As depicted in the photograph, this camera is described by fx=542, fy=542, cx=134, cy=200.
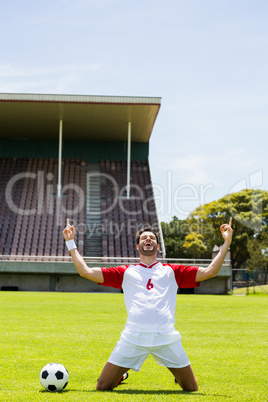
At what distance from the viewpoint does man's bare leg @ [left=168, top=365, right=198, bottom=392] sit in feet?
19.1

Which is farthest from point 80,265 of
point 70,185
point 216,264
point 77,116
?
point 70,185

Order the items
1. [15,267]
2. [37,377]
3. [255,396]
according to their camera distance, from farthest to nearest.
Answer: [15,267] < [37,377] < [255,396]

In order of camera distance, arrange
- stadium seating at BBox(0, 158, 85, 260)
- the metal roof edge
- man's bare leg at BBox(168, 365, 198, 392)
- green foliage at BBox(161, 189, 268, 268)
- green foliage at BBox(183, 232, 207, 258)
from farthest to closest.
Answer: green foliage at BBox(183, 232, 207, 258) < green foliage at BBox(161, 189, 268, 268) < stadium seating at BBox(0, 158, 85, 260) < the metal roof edge < man's bare leg at BBox(168, 365, 198, 392)

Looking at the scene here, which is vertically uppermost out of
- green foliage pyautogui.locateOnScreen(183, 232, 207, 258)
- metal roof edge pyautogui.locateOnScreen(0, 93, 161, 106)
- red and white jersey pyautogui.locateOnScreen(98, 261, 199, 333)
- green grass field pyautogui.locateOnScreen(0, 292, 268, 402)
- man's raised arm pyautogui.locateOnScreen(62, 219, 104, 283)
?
metal roof edge pyautogui.locateOnScreen(0, 93, 161, 106)

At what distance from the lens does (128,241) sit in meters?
33.8

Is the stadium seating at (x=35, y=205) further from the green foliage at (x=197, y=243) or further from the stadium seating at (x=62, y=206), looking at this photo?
the green foliage at (x=197, y=243)

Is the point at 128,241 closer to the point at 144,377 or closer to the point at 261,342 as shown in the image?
the point at 261,342

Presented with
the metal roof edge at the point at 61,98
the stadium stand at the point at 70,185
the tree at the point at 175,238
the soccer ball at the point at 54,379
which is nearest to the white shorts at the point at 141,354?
the soccer ball at the point at 54,379

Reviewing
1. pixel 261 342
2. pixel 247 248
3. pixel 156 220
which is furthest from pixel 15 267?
pixel 247 248

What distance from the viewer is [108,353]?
8398 mm

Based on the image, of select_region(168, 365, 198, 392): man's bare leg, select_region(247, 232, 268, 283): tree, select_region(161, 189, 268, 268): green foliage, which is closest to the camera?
select_region(168, 365, 198, 392): man's bare leg

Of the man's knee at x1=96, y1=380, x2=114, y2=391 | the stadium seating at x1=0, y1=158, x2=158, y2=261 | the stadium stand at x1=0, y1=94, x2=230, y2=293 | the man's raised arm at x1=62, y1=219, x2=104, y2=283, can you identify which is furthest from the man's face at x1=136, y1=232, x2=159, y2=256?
the stadium seating at x1=0, y1=158, x2=158, y2=261

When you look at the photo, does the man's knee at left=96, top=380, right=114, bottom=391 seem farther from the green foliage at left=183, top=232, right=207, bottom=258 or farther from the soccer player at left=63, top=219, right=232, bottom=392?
the green foliage at left=183, top=232, right=207, bottom=258

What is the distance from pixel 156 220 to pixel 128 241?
281 centimetres
